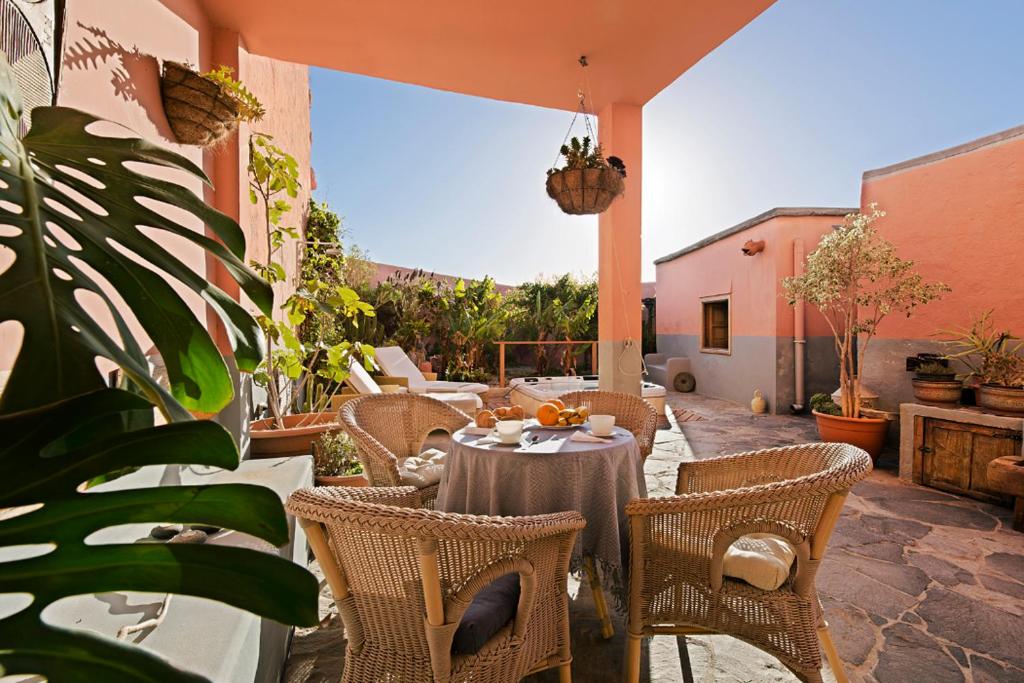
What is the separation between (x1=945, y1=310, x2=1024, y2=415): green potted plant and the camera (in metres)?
3.75

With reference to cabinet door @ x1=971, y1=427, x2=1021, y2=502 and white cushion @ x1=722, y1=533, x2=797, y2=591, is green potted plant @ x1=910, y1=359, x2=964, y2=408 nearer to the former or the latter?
cabinet door @ x1=971, y1=427, x2=1021, y2=502

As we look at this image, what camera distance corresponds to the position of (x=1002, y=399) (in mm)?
3754

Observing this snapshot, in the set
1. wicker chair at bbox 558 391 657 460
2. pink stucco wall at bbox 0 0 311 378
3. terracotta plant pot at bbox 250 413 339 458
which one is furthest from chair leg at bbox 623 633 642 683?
terracotta plant pot at bbox 250 413 339 458

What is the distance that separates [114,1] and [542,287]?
31.7 ft

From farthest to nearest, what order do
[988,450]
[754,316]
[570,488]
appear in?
[754,316] → [988,450] → [570,488]

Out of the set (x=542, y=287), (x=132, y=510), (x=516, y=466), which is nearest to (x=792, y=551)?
(x=516, y=466)

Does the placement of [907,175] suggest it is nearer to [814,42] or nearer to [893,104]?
[814,42]

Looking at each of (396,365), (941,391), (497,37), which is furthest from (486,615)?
(396,365)

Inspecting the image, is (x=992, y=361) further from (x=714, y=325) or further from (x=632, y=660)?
(x=714, y=325)

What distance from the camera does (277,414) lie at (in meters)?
3.46

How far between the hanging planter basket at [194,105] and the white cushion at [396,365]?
3917 mm

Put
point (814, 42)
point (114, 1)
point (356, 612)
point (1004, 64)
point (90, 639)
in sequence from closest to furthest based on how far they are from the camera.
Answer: point (90, 639), point (356, 612), point (114, 1), point (814, 42), point (1004, 64)

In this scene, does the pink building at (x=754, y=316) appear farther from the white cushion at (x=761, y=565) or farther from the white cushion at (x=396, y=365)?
the white cushion at (x=761, y=565)

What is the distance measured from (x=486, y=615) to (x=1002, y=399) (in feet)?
14.4
